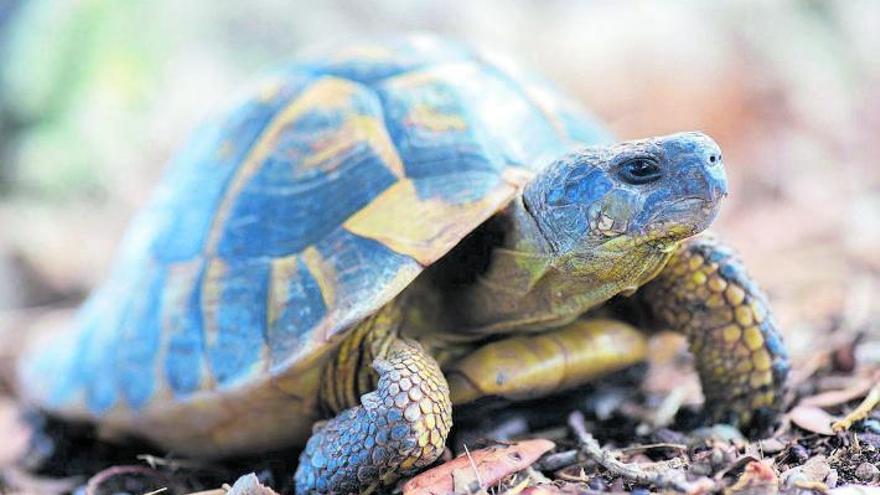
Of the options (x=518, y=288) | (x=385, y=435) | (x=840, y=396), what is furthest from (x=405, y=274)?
(x=840, y=396)

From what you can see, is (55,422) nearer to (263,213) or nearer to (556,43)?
(263,213)

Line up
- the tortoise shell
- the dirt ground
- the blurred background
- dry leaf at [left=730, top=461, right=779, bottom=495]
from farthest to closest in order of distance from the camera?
the blurred background, the dirt ground, the tortoise shell, dry leaf at [left=730, top=461, right=779, bottom=495]

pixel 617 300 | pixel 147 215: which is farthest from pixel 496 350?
pixel 147 215

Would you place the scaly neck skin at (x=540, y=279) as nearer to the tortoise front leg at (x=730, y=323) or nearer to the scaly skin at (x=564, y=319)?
the scaly skin at (x=564, y=319)

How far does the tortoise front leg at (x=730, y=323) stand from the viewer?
2934 millimetres

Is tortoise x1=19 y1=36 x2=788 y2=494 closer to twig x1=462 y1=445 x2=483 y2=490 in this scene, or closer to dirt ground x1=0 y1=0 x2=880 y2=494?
twig x1=462 y1=445 x2=483 y2=490

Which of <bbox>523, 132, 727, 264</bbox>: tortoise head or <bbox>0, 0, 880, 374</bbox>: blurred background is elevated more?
<bbox>523, 132, 727, 264</bbox>: tortoise head

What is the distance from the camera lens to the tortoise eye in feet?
7.70

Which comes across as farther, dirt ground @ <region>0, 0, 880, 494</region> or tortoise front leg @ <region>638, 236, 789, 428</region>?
dirt ground @ <region>0, 0, 880, 494</region>

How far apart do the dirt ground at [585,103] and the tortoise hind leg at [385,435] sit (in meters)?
0.66

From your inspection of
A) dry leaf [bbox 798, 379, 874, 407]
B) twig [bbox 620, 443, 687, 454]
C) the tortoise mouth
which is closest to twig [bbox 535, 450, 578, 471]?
twig [bbox 620, 443, 687, 454]

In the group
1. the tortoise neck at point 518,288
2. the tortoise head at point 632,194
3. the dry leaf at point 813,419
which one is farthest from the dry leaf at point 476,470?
the dry leaf at point 813,419

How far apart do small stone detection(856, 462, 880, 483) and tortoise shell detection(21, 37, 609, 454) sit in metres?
1.23

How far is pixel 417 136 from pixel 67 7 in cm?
741
